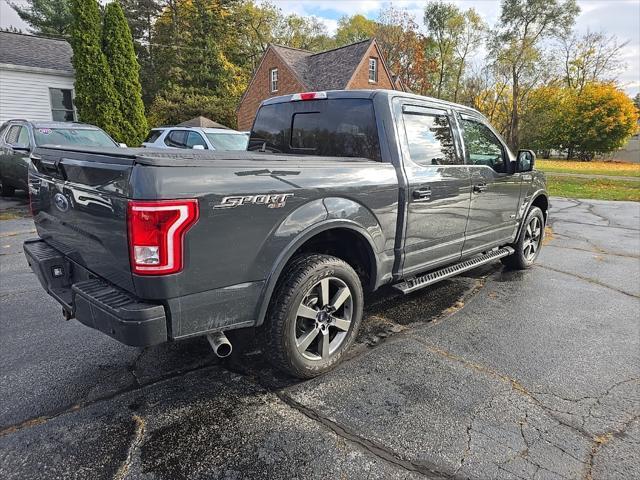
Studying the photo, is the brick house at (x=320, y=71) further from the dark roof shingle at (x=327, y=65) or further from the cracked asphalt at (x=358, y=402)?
the cracked asphalt at (x=358, y=402)

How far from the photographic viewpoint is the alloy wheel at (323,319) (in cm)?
285

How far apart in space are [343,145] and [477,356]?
6.62 ft

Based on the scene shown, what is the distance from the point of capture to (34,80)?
1839 cm

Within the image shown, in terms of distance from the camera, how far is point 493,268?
18.9 feet

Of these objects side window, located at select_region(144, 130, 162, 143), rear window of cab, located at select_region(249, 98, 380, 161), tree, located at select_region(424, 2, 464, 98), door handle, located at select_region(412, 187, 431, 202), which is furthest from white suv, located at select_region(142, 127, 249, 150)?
tree, located at select_region(424, 2, 464, 98)

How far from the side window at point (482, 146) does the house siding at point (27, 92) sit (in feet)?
66.1

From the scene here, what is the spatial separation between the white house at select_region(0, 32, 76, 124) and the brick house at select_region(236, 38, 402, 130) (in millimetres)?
12589

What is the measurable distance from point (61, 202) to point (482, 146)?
154 inches

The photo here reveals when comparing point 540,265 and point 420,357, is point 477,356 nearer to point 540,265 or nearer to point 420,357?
point 420,357

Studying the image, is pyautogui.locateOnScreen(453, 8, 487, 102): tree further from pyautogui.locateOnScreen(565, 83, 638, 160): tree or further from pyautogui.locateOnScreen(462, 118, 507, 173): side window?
pyautogui.locateOnScreen(462, 118, 507, 173): side window

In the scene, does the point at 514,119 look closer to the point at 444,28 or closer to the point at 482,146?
the point at 444,28

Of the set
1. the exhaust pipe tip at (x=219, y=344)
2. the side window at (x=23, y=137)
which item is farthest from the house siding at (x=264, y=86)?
the exhaust pipe tip at (x=219, y=344)

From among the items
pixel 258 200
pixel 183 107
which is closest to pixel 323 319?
pixel 258 200

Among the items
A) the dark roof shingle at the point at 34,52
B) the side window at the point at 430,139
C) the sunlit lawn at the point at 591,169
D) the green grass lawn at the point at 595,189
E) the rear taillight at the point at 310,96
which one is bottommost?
the green grass lawn at the point at 595,189
